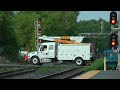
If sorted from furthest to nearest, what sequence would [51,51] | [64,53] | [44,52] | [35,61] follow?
1. [35,61]
2. [51,51]
3. [44,52]
4. [64,53]

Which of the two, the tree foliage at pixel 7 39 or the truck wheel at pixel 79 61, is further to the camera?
the tree foliage at pixel 7 39

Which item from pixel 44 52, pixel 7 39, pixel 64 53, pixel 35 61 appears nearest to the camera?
pixel 64 53

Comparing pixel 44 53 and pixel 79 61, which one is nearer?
pixel 79 61

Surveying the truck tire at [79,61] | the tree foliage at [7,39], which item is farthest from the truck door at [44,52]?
the tree foliage at [7,39]

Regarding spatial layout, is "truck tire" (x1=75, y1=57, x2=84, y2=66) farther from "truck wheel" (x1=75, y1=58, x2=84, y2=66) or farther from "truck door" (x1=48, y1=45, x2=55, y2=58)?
"truck door" (x1=48, y1=45, x2=55, y2=58)

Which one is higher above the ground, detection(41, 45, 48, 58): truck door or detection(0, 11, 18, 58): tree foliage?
detection(0, 11, 18, 58): tree foliage

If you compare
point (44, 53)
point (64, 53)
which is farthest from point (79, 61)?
point (44, 53)

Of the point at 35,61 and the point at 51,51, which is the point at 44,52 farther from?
the point at 35,61

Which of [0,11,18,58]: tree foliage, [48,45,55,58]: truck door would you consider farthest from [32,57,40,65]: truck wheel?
[0,11,18,58]: tree foliage

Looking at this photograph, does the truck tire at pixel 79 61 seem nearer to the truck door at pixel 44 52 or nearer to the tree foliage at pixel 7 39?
the truck door at pixel 44 52

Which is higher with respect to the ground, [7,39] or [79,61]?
[7,39]

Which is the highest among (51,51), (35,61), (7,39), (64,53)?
(7,39)
